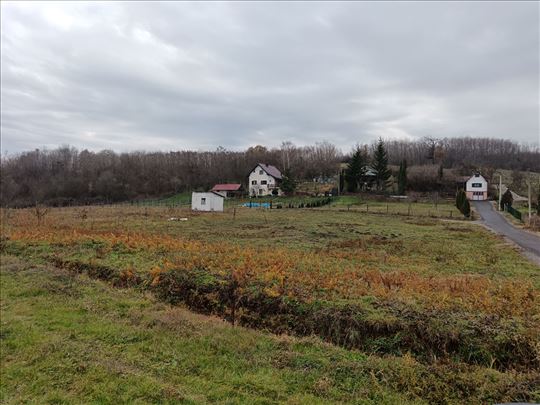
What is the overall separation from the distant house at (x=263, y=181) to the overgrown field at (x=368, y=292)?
→ 46695 millimetres

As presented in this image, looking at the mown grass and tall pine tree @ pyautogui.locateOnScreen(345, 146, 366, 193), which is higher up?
tall pine tree @ pyautogui.locateOnScreen(345, 146, 366, 193)

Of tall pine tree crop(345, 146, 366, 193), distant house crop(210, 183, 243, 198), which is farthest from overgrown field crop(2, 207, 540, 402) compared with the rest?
distant house crop(210, 183, 243, 198)

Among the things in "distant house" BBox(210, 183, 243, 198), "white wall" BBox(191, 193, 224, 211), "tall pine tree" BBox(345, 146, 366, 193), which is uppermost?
"tall pine tree" BBox(345, 146, 366, 193)

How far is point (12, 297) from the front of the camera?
27.0 ft

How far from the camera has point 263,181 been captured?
206 ft

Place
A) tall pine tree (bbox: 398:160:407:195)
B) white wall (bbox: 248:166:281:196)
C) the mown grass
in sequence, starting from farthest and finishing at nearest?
white wall (bbox: 248:166:281:196) < tall pine tree (bbox: 398:160:407:195) < the mown grass

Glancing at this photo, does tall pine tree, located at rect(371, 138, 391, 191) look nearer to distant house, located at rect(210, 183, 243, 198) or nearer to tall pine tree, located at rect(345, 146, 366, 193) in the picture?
tall pine tree, located at rect(345, 146, 366, 193)

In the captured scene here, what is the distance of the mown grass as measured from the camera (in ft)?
14.2

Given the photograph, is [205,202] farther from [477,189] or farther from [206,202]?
[477,189]

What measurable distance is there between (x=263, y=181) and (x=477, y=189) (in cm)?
3258

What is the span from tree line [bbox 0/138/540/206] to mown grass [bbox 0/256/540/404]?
51949 mm

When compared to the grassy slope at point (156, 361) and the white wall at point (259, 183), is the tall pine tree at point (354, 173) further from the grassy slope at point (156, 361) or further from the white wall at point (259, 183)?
the grassy slope at point (156, 361)

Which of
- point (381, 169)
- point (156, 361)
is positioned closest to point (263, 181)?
point (381, 169)

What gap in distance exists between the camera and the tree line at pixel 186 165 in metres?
70.6
